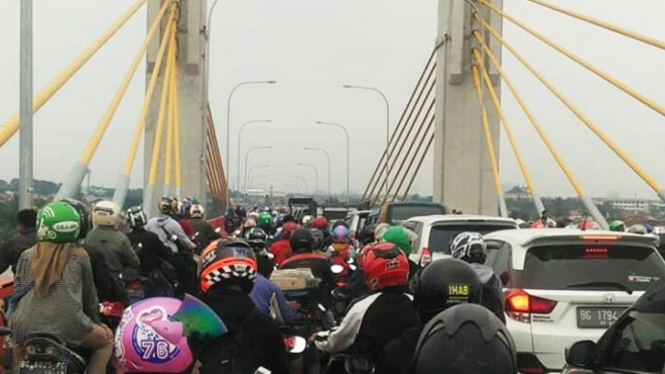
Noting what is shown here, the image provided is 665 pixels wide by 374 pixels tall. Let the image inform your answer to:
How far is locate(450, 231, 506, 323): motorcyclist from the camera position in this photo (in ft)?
24.1

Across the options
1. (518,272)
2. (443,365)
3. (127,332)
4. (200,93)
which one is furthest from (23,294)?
(200,93)

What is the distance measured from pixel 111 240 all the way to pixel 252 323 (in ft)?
19.1

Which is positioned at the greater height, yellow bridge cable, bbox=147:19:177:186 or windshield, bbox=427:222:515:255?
yellow bridge cable, bbox=147:19:177:186

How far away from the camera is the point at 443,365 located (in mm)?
3699

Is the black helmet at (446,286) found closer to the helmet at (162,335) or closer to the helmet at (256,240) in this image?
the helmet at (162,335)

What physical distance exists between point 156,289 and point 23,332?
259 inches

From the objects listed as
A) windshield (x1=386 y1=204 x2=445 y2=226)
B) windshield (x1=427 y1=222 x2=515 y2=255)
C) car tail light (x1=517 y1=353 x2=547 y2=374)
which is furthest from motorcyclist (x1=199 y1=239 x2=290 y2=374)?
windshield (x1=386 y1=204 x2=445 y2=226)

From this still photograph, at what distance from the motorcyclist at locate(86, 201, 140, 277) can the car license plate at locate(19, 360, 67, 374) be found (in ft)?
15.3

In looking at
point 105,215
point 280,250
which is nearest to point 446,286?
point 105,215

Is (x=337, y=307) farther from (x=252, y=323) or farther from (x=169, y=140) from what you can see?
(x=169, y=140)

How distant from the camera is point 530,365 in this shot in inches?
322

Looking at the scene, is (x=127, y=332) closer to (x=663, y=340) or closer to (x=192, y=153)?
(x=663, y=340)

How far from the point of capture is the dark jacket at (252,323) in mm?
4852

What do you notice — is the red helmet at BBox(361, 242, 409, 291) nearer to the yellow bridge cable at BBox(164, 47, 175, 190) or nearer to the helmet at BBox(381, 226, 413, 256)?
the helmet at BBox(381, 226, 413, 256)
